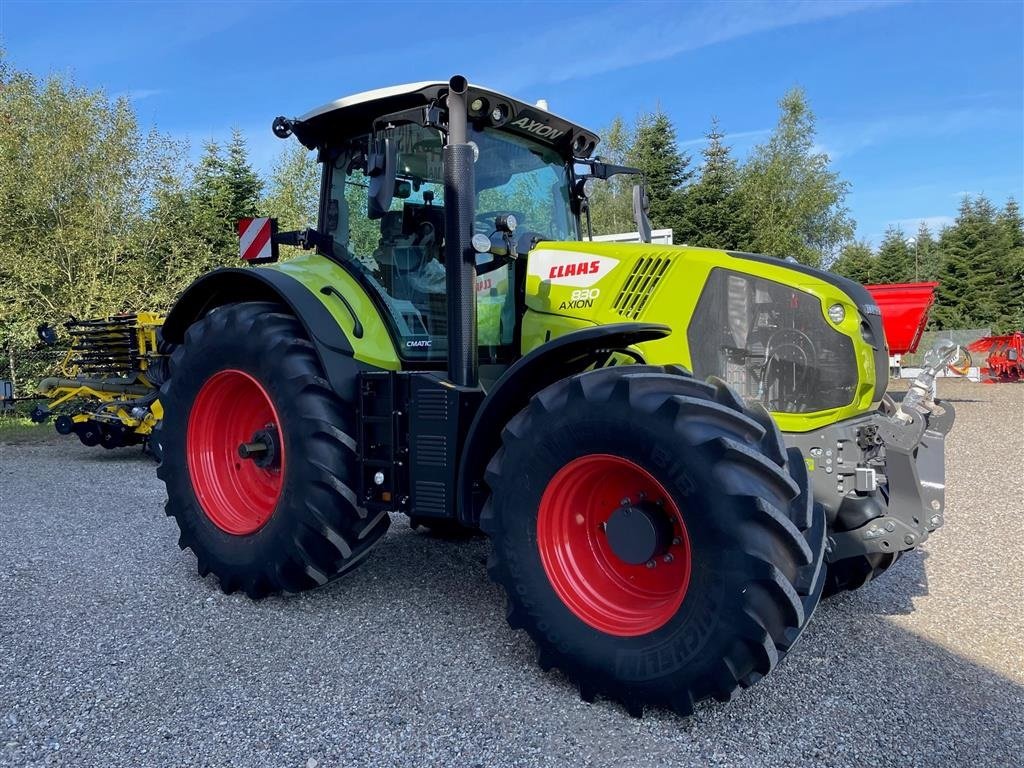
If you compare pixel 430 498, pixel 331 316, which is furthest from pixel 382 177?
pixel 430 498

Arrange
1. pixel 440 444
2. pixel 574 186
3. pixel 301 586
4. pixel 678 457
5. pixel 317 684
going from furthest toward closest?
pixel 574 186 → pixel 301 586 → pixel 440 444 → pixel 317 684 → pixel 678 457

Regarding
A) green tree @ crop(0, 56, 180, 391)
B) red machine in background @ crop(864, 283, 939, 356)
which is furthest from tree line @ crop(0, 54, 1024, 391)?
red machine in background @ crop(864, 283, 939, 356)

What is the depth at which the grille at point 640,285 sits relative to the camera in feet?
11.9

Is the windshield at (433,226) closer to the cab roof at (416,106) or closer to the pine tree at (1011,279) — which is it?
the cab roof at (416,106)

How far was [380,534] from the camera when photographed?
4.38 metres

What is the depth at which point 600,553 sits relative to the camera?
331cm

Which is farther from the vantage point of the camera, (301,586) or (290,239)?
(290,239)

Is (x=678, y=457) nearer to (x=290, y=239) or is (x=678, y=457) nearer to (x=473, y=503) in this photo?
(x=473, y=503)

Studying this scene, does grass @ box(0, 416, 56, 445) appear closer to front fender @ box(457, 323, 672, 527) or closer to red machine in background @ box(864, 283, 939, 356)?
front fender @ box(457, 323, 672, 527)

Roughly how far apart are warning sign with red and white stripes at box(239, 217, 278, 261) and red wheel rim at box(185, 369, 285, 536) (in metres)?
0.93

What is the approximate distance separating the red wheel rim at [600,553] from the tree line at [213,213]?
8.52 metres

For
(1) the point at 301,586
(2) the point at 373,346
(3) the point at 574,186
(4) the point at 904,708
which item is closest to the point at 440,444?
(2) the point at 373,346

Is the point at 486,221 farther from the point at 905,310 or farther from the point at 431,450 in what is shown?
the point at 905,310

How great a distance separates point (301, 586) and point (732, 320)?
2.53m
